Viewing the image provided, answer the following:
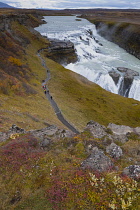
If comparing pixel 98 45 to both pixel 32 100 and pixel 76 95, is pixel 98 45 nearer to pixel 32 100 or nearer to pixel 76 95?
pixel 76 95

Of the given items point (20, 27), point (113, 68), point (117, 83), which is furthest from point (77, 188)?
point (20, 27)

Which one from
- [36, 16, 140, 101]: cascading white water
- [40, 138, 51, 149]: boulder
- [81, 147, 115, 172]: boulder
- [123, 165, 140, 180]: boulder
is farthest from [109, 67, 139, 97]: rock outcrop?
[123, 165, 140, 180]: boulder

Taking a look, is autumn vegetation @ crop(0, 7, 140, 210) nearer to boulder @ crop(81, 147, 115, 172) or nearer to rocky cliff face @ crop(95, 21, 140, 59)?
boulder @ crop(81, 147, 115, 172)

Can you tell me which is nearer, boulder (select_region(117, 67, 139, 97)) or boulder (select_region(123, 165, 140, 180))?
boulder (select_region(123, 165, 140, 180))

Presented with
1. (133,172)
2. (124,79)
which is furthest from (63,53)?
(133,172)

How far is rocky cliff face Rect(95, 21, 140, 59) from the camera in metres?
96.8

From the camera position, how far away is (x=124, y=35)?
11250 centimetres

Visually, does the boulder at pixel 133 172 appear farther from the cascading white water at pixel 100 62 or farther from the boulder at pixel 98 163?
the cascading white water at pixel 100 62

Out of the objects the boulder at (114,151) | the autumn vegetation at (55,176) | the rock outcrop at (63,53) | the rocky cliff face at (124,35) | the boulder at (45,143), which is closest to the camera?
the autumn vegetation at (55,176)

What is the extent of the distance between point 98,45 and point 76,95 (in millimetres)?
72654

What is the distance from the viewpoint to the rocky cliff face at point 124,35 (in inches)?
3809

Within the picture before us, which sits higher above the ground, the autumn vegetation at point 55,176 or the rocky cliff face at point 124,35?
the rocky cliff face at point 124,35

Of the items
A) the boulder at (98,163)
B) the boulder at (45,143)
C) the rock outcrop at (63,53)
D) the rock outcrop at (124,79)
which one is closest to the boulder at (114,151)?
the boulder at (98,163)

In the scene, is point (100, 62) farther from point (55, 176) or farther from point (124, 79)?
point (55, 176)
